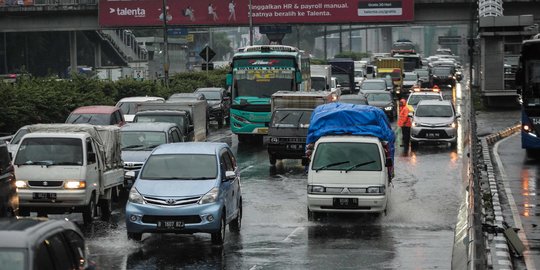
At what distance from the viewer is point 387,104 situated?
2128 inches

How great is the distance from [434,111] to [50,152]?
2158 centimetres

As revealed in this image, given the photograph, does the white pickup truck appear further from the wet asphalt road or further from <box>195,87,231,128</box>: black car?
<box>195,87,231,128</box>: black car

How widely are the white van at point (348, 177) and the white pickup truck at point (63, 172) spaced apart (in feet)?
13.7

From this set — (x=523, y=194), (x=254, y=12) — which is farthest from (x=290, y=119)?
(x=254, y=12)

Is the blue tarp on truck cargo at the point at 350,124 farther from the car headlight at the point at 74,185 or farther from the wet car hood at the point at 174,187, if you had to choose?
the wet car hood at the point at 174,187

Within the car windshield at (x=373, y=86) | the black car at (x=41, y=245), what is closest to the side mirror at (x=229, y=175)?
the black car at (x=41, y=245)

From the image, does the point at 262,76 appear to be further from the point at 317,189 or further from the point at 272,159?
the point at 317,189

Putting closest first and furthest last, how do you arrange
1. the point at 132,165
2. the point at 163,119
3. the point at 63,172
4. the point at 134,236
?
the point at 134,236, the point at 63,172, the point at 132,165, the point at 163,119

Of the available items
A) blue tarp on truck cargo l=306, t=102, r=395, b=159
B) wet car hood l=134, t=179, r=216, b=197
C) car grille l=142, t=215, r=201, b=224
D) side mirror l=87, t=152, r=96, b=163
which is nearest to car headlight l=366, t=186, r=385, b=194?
blue tarp on truck cargo l=306, t=102, r=395, b=159

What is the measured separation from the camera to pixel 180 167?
63.9 ft

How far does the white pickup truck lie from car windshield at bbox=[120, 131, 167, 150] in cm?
405

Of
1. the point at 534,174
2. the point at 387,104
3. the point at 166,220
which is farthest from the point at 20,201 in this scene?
the point at 387,104

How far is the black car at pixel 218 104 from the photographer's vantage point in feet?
172

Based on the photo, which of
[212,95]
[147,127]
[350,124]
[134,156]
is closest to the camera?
[350,124]
